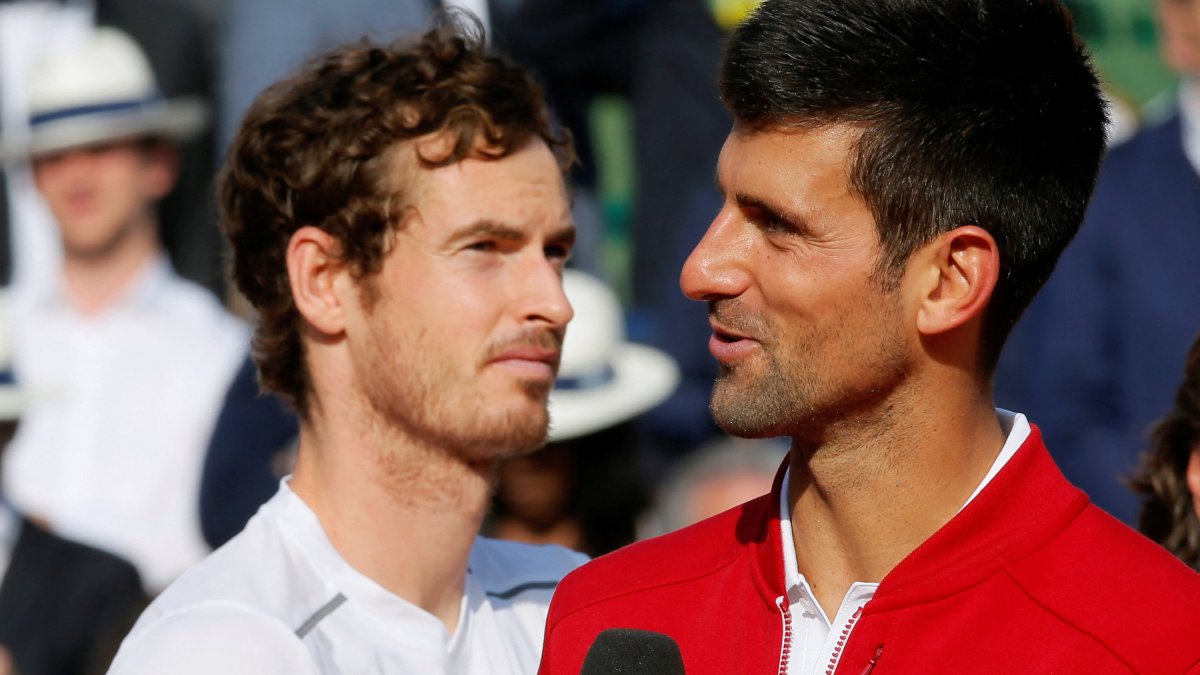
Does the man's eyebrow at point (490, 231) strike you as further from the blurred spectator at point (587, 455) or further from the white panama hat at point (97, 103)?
the white panama hat at point (97, 103)

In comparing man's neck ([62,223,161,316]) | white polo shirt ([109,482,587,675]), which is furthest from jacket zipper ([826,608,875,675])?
man's neck ([62,223,161,316])

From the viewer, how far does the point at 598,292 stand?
564cm

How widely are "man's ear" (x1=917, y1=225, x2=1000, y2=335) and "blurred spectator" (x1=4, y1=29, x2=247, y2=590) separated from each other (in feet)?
12.2

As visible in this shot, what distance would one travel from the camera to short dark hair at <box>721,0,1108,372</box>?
251 centimetres

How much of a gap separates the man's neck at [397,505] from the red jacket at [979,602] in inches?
29.7

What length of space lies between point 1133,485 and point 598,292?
253 centimetres

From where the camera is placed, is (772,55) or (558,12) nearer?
(772,55)

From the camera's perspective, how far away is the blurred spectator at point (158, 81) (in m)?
6.71

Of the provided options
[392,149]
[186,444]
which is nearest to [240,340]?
[186,444]

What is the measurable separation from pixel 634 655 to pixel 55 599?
3.51 meters

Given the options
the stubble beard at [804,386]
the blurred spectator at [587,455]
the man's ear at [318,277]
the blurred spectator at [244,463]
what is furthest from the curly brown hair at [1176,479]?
the blurred spectator at [244,463]

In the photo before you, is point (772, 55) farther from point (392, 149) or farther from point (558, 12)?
point (558, 12)

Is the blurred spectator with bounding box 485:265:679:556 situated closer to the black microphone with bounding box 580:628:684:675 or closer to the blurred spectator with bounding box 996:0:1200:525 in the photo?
the blurred spectator with bounding box 996:0:1200:525

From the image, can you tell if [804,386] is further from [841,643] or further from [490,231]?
[490,231]
